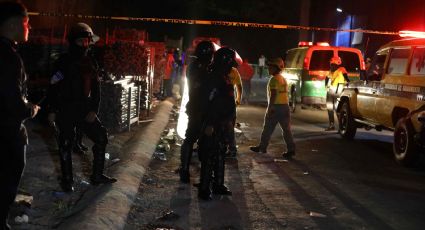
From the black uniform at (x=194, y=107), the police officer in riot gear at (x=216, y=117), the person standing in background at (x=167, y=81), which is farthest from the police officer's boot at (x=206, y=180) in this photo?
the person standing in background at (x=167, y=81)

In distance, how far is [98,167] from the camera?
6.23 metres

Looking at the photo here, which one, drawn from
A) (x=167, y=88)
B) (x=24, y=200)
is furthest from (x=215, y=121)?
(x=167, y=88)

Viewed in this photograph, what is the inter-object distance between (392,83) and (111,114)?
5.14m

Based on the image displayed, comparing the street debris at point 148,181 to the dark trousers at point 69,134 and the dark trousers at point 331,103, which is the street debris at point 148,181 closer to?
the dark trousers at point 69,134

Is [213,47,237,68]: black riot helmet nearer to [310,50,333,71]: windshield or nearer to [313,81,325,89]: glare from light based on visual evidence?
[313,81,325,89]: glare from light

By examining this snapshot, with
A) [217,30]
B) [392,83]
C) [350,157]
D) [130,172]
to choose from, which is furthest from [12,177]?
[217,30]

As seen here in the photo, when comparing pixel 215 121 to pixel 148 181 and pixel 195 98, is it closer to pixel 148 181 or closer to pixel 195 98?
pixel 195 98

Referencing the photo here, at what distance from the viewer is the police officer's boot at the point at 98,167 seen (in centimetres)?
612

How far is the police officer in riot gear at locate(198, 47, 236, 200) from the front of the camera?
20.5 ft

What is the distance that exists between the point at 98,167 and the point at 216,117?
1503 millimetres

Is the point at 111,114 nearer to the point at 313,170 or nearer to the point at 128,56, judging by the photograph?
the point at 128,56

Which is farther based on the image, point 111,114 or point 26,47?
point 26,47

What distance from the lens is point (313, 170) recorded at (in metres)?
8.25

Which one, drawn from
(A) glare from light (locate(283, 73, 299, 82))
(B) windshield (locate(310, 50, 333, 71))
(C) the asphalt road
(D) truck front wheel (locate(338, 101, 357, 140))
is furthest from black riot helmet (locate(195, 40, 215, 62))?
(A) glare from light (locate(283, 73, 299, 82))
